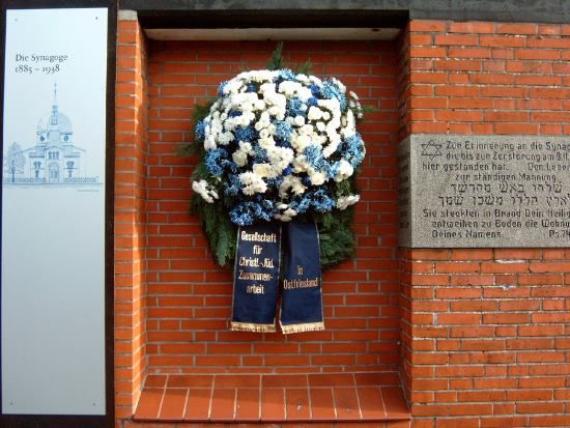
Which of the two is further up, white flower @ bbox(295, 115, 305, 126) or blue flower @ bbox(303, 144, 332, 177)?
white flower @ bbox(295, 115, 305, 126)

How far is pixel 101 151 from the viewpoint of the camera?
327cm

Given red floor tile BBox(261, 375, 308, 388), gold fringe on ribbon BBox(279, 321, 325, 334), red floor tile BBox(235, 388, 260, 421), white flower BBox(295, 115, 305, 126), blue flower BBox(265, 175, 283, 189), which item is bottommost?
red floor tile BBox(235, 388, 260, 421)

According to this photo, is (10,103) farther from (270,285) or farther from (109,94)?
(270,285)

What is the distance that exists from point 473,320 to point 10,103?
10.0 ft

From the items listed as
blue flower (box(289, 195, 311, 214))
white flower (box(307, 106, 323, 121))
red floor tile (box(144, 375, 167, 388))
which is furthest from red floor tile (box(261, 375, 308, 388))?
Result: white flower (box(307, 106, 323, 121))

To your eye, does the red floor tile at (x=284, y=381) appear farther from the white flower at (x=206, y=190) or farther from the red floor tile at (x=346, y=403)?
the white flower at (x=206, y=190)

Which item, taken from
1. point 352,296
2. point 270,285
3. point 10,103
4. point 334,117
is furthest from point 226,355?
point 10,103

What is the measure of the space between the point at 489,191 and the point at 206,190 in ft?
5.53

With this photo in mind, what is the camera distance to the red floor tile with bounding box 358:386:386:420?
3.27 m

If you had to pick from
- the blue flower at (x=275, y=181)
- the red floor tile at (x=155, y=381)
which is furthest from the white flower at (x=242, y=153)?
the red floor tile at (x=155, y=381)

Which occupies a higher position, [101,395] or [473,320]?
[473,320]

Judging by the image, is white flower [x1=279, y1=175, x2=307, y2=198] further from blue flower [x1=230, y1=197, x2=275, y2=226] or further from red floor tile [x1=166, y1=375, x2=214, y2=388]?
red floor tile [x1=166, y1=375, x2=214, y2=388]

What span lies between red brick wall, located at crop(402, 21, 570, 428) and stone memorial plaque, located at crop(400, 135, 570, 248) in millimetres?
73

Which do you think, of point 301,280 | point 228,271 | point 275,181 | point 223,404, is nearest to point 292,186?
point 275,181
